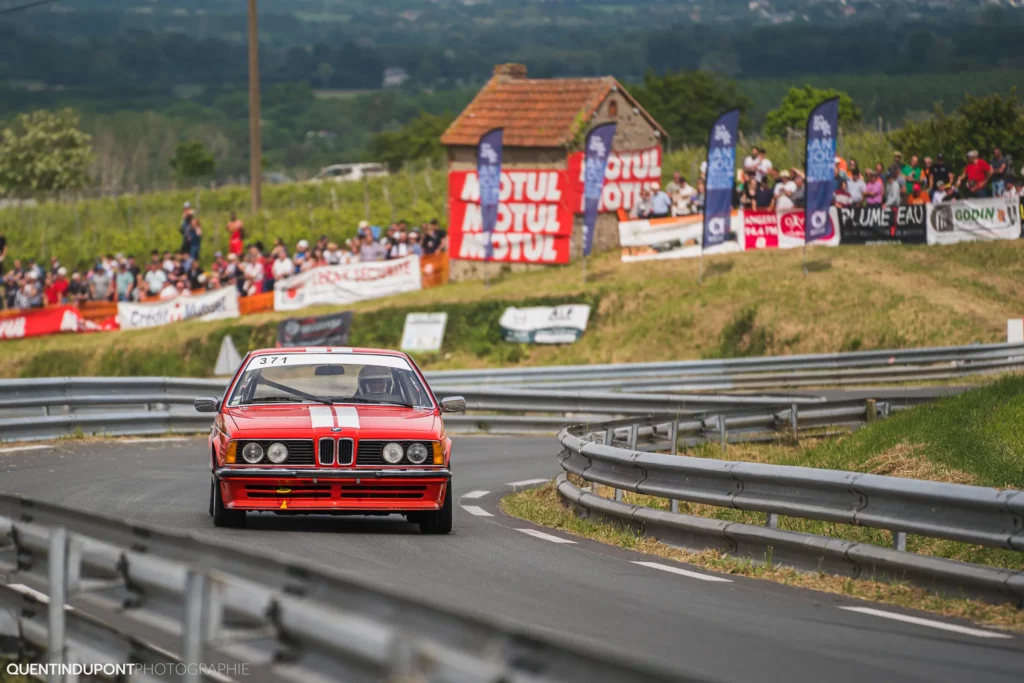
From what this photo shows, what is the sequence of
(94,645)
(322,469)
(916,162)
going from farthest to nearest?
(916,162) → (322,469) → (94,645)

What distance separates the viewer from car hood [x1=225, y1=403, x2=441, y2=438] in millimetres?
11258

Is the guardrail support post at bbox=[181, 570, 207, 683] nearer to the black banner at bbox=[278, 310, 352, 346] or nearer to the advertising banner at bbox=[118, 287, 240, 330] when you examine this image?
the black banner at bbox=[278, 310, 352, 346]

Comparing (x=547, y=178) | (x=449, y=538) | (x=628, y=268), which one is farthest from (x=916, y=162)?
(x=449, y=538)

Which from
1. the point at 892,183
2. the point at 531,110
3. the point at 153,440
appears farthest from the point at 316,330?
the point at 153,440

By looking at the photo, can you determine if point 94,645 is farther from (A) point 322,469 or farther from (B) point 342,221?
(B) point 342,221

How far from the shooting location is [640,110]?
4631 centimetres

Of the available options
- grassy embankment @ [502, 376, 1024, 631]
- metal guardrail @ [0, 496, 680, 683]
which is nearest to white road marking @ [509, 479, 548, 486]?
grassy embankment @ [502, 376, 1024, 631]

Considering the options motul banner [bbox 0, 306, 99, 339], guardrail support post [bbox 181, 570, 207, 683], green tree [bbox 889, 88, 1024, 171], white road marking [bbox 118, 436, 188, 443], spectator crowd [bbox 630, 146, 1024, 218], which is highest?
green tree [bbox 889, 88, 1024, 171]

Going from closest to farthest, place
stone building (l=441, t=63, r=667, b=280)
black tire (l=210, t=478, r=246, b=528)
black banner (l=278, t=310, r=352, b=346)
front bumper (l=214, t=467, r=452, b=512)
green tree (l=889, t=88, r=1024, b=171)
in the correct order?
front bumper (l=214, t=467, r=452, b=512)
black tire (l=210, t=478, r=246, b=528)
black banner (l=278, t=310, r=352, b=346)
green tree (l=889, t=88, r=1024, b=171)
stone building (l=441, t=63, r=667, b=280)

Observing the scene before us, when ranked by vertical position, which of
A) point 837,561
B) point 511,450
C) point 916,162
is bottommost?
point 511,450

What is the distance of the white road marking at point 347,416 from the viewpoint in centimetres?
1139

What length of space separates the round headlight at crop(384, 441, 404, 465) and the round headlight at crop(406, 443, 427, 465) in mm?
71

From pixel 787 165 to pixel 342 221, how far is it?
68.2ft

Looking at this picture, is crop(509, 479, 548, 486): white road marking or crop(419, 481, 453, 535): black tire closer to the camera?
crop(419, 481, 453, 535): black tire
